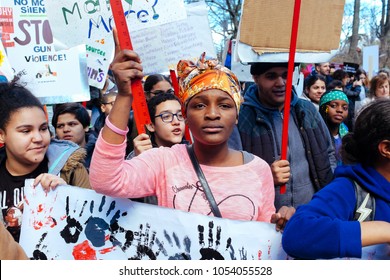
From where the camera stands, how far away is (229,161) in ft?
6.76

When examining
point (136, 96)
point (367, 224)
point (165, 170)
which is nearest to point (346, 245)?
point (367, 224)

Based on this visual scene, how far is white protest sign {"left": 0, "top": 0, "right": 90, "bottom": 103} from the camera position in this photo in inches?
145

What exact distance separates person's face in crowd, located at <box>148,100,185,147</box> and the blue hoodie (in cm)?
174

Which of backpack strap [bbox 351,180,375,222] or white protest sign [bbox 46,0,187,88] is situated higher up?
white protest sign [bbox 46,0,187,88]

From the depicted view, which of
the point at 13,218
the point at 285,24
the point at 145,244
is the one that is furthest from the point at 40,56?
the point at 145,244

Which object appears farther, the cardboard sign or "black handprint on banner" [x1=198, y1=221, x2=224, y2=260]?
the cardboard sign

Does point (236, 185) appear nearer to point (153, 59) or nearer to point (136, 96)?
point (136, 96)

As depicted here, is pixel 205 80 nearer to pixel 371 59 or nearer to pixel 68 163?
pixel 68 163

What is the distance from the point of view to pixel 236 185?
1966mm

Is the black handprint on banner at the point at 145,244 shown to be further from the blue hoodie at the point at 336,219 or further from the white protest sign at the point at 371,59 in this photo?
the white protest sign at the point at 371,59

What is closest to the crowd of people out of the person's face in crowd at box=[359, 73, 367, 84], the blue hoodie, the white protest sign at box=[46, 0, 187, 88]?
the blue hoodie

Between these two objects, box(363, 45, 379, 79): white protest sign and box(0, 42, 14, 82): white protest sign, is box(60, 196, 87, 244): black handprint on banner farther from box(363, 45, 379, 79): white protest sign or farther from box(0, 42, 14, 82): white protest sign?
box(363, 45, 379, 79): white protest sign

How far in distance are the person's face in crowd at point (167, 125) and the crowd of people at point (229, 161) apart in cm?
53
